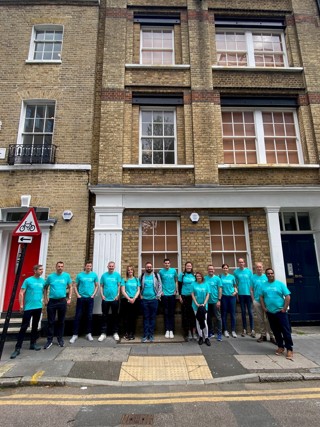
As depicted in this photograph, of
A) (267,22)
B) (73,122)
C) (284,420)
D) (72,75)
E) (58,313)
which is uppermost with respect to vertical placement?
(267,22)

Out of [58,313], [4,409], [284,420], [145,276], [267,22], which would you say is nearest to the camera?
[284,420]

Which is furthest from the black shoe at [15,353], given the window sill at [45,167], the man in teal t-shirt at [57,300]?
the window sill at [45,167]

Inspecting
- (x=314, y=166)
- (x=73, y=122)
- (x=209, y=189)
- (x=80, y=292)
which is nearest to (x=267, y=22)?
(x=314, y=166)

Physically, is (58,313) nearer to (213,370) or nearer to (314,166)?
(213,370)

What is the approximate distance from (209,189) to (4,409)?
6.75m

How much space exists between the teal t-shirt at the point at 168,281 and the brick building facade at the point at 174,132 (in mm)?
998

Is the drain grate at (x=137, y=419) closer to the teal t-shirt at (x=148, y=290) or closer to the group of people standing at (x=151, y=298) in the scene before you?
the group of people standing at (x=151, y=298)

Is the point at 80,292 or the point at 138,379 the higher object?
the point at 80,292

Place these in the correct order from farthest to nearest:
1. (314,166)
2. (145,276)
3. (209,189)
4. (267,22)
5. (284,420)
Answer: (267,22), (314,166), (209,189), (145,276), (284,420)

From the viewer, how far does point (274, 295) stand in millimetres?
5871

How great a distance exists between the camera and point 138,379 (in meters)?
4.66

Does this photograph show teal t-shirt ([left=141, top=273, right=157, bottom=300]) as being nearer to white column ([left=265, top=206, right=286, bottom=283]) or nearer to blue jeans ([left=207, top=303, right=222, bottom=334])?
blue jeans ([left=207, top=303, right=222, bottom=334])

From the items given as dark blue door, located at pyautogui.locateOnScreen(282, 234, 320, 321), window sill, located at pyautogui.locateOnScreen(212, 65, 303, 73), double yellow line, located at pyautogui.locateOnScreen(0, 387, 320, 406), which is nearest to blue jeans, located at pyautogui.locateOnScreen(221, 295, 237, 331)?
dark blue door, located at pyautogui.locateOnScreen(282, 234, 320, 321)

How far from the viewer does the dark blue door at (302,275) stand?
27.5ft
